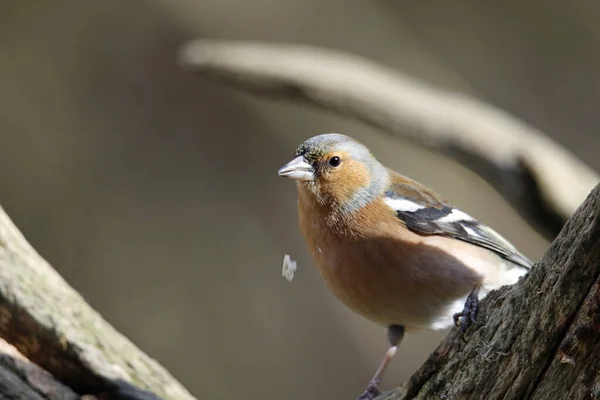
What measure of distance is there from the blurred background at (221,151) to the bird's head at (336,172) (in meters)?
3.17

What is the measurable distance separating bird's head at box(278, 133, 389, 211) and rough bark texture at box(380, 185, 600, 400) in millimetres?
1241

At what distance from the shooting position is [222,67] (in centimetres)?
409

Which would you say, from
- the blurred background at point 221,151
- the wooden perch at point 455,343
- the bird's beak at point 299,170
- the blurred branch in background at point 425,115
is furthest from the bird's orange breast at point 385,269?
the blurred background at point 221,151

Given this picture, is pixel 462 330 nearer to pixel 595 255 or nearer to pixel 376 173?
pixel 595 255

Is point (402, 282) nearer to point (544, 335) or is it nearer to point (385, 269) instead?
point (385, 269)

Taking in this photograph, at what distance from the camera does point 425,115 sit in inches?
154

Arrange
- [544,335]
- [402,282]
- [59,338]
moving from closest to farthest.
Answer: [544,335], [59,338], [402,282]

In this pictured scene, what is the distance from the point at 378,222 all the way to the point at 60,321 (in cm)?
127

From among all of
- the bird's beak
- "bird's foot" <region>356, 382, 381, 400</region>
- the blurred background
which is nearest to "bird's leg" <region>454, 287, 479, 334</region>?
"bird's foot" <region>356, 382, 381, 400</region>

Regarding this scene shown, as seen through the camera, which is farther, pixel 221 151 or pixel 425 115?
pixel 221 151

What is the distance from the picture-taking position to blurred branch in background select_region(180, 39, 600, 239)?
3.56 meters

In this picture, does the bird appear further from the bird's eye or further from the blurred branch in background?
the blurred branch in background

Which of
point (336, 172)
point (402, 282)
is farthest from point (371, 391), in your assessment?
point (336, 172)

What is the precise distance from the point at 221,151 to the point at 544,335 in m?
5.24
